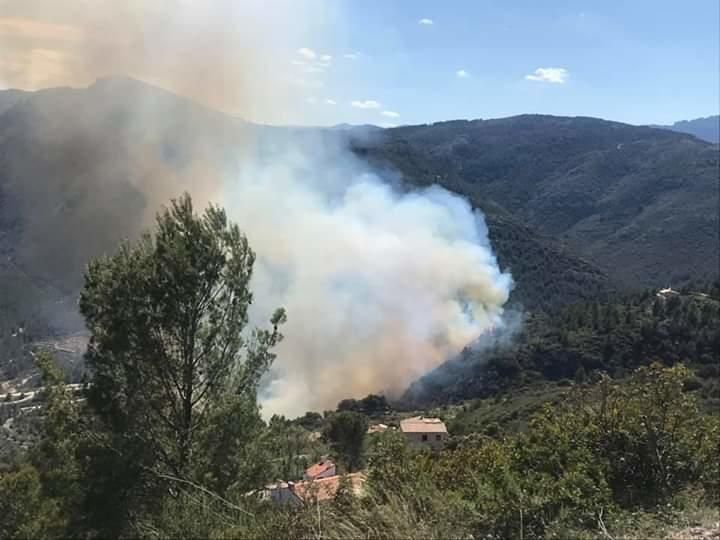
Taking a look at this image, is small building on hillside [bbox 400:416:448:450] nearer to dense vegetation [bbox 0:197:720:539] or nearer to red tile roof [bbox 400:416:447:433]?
red tile roof [bbox 400:416:447:433]

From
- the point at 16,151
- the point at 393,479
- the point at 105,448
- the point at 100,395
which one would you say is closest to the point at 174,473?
the point at 105,448

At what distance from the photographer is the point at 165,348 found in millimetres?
10859

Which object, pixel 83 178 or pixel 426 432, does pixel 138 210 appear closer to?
pixel 83 178

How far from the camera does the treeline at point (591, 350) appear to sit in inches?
3100

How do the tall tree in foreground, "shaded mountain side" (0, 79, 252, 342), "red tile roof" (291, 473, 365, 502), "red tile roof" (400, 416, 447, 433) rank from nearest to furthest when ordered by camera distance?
"red tile roof" (291, 473, 365, 502) → the tall tree in foreground → "red tile roof" (400, 416, 447, 433) → "shaded mountain side" (0, 79, 252, 342)

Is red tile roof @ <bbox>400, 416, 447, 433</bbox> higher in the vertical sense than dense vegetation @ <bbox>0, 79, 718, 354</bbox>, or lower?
lower

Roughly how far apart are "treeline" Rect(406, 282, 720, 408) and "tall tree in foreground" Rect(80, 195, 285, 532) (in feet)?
227

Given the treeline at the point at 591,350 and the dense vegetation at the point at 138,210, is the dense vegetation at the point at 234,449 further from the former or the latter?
the treeline at the point at 591,350

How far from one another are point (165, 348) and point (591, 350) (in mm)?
81812

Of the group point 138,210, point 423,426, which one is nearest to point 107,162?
point 138,210

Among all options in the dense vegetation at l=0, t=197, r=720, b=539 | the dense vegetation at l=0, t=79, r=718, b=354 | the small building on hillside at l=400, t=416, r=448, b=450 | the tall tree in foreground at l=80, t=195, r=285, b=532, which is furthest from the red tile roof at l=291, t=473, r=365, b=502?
the small building on hillside at l=400, t=416, r=448, b=450

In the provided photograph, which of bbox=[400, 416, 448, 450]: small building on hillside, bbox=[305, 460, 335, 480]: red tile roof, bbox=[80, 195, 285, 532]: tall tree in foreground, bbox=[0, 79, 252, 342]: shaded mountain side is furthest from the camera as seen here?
bbox=[0, 79, 252, 342]: shaded mountain side

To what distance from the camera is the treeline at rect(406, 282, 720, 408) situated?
78750 mm

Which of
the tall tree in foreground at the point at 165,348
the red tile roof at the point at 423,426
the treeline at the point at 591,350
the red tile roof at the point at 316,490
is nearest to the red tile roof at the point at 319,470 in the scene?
the tall tree in foreground at the point at 165,348
